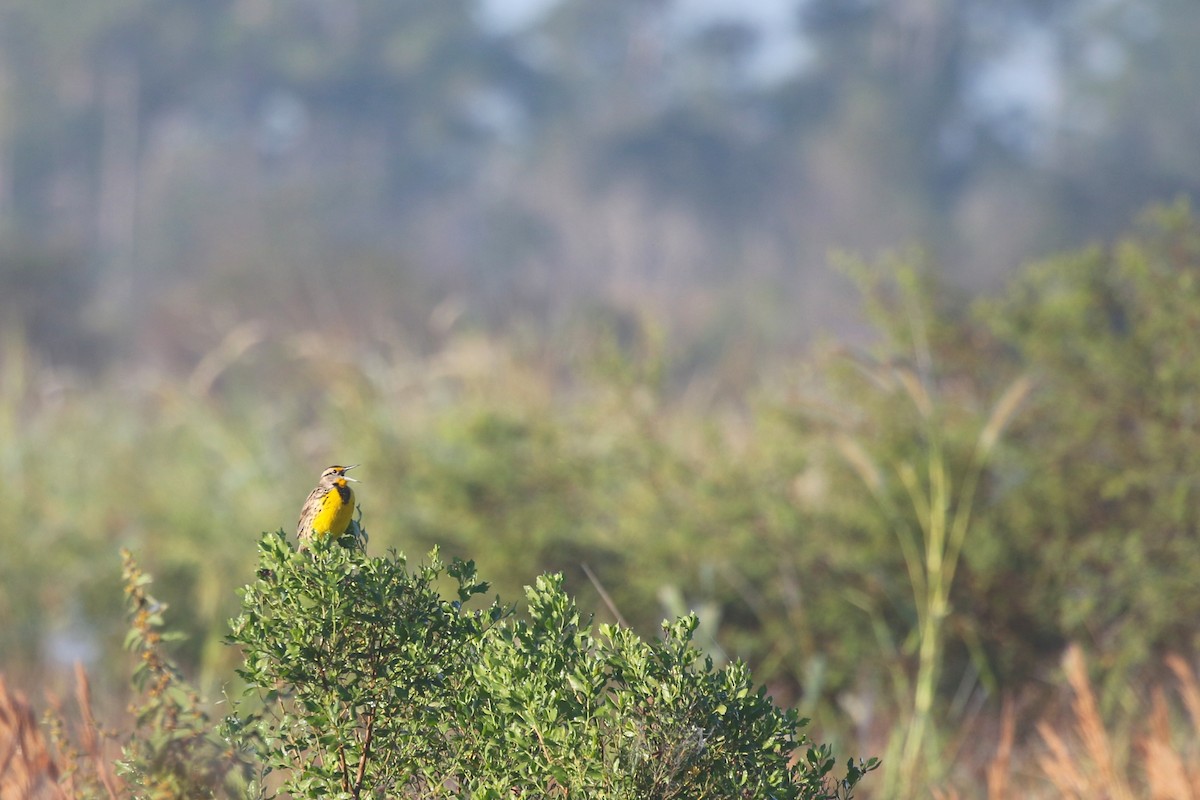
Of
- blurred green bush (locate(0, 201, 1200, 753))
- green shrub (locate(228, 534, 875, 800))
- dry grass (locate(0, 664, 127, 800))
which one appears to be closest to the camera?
green shrub (locate(228, 534, 875, 800))

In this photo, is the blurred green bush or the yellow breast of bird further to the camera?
the blurred green bush

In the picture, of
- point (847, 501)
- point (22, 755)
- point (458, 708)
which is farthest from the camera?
point (847, 501)

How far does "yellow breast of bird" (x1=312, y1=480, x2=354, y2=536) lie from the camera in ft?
7.06

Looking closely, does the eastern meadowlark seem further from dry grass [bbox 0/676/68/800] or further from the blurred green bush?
the blurred green bush

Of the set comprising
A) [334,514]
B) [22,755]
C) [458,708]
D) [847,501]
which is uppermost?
[847,501]

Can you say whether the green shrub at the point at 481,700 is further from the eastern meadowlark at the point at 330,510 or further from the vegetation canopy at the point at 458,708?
the eastern meadowlark at the point at 330,510

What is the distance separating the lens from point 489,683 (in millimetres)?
1835

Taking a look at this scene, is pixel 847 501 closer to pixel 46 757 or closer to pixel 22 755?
pixel 46 757

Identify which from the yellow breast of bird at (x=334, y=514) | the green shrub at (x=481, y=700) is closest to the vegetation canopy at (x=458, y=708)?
the green shrub at (x=481, y=700)

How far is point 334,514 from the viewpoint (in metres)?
2.16

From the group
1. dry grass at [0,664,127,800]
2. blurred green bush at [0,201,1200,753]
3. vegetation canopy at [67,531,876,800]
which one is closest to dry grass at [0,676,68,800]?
dry grass at [0,664,127,800]

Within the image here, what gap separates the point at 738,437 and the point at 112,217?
4197cm

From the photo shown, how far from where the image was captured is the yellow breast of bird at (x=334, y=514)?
84.7 inches

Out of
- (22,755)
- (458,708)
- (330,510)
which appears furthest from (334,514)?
(22,755)
